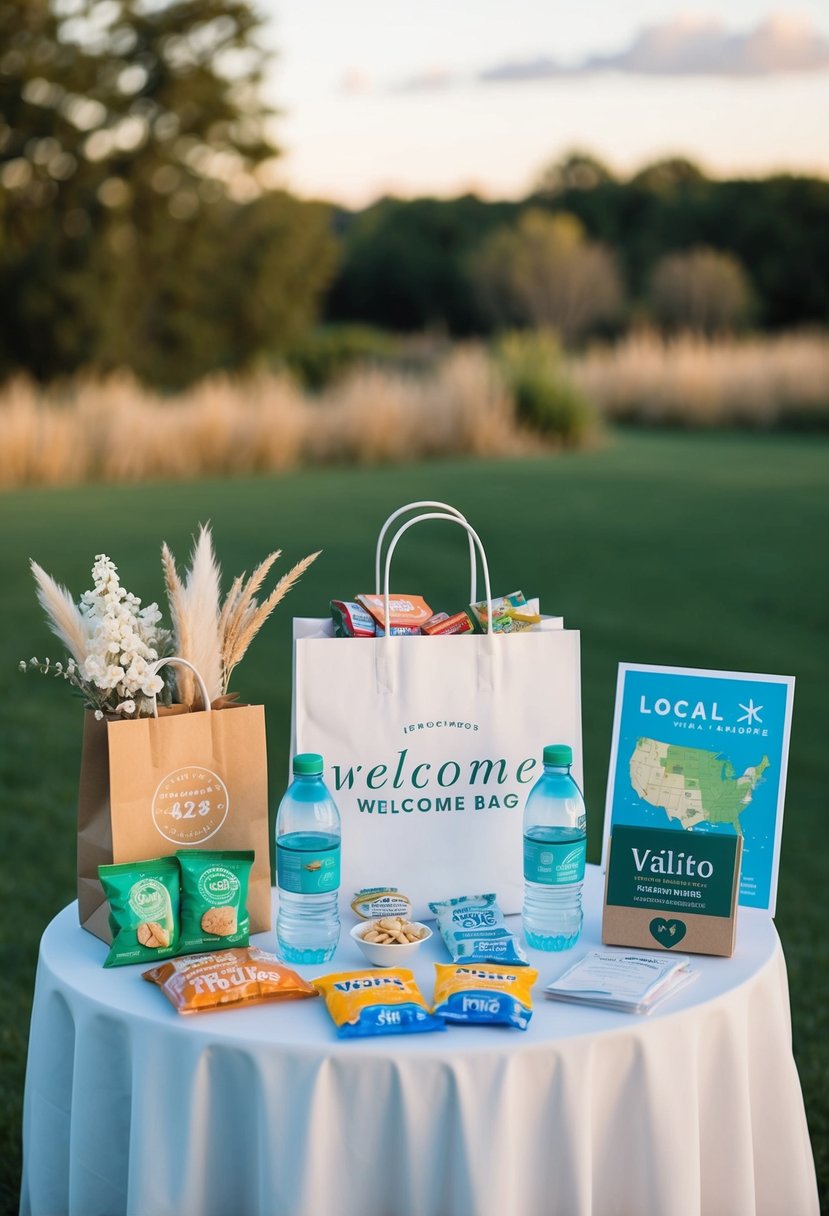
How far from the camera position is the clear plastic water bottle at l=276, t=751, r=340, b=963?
5.43 feet

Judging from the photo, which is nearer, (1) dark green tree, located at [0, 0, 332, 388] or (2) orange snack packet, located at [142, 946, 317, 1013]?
(2) orange snack packet, located at [142, 946, 317, 1013]

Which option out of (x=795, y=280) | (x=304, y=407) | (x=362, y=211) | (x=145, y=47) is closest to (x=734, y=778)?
(x=304, y=407)

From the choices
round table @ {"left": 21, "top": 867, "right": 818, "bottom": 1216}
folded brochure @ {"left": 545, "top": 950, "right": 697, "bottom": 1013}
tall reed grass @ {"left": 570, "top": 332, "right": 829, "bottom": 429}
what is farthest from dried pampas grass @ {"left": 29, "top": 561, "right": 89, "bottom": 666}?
tall reed grass @ {"left": 570, "top": 332, "right": 829, "bottom": 429}

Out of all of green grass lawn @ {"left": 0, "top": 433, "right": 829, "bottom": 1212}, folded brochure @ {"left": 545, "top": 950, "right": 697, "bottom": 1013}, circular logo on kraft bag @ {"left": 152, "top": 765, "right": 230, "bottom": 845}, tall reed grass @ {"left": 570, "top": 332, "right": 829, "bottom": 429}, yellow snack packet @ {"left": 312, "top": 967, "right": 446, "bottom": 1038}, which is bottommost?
green grass lawn @ {"left": 0, "top": 433, "right": 829, "bottom": 1212}

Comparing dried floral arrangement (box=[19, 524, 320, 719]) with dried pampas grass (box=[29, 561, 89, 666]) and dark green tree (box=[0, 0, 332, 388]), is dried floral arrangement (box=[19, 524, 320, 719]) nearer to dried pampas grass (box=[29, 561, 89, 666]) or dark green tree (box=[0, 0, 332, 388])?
dried pampas grass (box=[29, 561, 89, 666])

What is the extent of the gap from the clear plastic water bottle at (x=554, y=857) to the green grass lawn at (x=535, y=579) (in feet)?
4.28

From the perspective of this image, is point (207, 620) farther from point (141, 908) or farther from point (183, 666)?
point (141, 908)

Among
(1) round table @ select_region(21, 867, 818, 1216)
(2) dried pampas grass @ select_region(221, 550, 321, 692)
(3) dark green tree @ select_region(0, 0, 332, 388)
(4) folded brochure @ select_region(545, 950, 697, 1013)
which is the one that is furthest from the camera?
(3) dark green tree @ select_region(0, 0, 332, 388)

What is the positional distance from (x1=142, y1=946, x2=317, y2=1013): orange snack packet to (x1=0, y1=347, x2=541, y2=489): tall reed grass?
885 centimetres

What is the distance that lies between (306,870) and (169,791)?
0.71 feet

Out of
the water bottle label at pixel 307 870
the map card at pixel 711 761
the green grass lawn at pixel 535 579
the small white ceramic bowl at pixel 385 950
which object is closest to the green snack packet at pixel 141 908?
the water bottle label at pixel 307 870

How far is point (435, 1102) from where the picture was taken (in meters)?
1.44

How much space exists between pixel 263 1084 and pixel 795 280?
31318mm

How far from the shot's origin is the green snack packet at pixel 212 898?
5.48 feet
